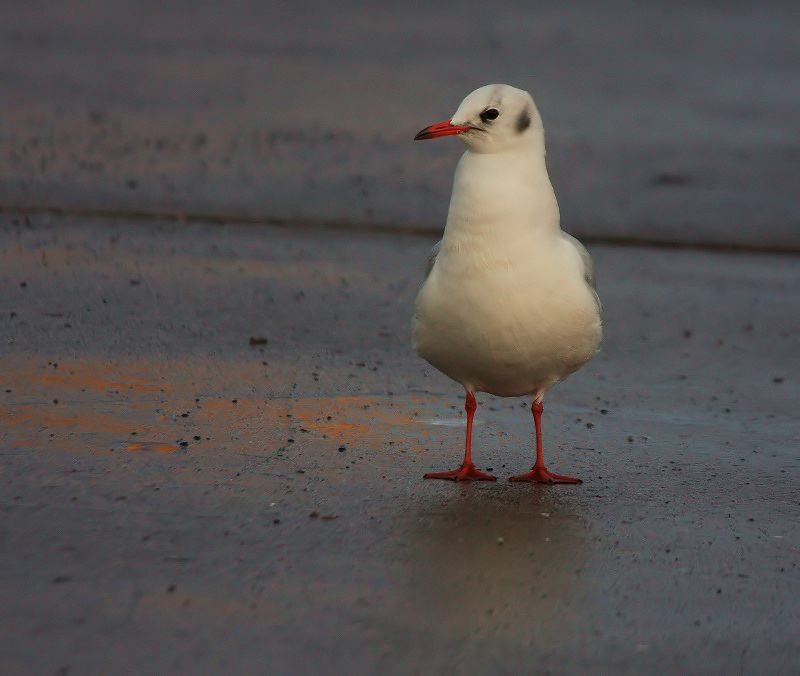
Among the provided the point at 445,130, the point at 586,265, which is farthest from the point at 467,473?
the point at 445,130

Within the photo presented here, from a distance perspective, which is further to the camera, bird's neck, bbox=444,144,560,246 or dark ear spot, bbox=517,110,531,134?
dark ear spot, bbox=517,110,531,134

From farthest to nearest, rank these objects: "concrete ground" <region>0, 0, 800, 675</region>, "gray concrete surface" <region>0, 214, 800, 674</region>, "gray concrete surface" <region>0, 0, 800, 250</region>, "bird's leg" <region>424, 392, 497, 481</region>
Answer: "gray concrete surface" <region>0, 0, 800, 250</region>, "bird's leg" <region>424, 392, 497, 481</region>, "concrete ground" <region>0, 0, 800, 675</region>, "gray concrete surface" <region>0, 214, 800, 674</region>

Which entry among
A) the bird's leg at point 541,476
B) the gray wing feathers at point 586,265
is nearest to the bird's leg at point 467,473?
the bird's leg at point 541,476

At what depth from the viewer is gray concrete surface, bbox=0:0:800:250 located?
36.3ft

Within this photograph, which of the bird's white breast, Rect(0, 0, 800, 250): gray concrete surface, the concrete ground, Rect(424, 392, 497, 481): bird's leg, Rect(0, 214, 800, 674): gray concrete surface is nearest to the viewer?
Rect(0, 214, 800, 674): gray concrete surface

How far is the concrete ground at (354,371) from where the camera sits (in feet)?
13.1

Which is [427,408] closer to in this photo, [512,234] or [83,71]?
[512,234]

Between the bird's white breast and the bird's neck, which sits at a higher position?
the bird's neck

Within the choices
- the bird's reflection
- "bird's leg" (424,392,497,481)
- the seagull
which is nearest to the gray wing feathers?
the seagull

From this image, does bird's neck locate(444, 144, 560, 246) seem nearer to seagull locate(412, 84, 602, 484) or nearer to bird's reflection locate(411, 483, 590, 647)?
seagull locate(412, 84, 602, 484)

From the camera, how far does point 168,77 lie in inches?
544

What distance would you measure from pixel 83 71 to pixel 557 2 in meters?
6.21

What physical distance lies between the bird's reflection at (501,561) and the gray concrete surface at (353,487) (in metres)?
0.01

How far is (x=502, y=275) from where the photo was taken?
5.36 metres
